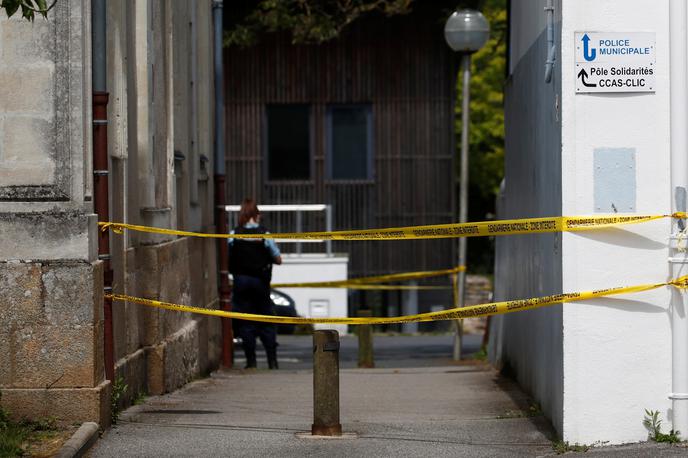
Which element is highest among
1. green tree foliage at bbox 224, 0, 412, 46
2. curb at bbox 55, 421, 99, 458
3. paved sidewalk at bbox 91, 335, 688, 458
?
green tree foliage at bbox 224, 0, 412, 46

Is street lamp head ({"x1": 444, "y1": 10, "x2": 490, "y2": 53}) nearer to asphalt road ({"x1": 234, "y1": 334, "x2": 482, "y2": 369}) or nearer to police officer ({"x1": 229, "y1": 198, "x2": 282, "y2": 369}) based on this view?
police officer ({"x1": 229, "y1": 198, "x2": 282, "y2": 369})

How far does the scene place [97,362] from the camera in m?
8.26

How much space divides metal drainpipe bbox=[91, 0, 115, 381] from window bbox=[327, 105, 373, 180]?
19941mm

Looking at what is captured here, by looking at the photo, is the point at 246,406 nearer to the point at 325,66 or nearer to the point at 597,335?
the point at 597,335

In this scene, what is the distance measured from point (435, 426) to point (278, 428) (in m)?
1.01

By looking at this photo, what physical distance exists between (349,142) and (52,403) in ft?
68.0

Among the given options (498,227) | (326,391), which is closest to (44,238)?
(326,391)

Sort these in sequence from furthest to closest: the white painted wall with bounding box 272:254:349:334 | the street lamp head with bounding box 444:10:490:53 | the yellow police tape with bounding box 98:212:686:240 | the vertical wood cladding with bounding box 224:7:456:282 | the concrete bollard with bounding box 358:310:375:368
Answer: the vertical wood cladding with bounding box 224:7:456:282, the white painted wall with bounding box 272:254:349:334, the street lamp head with bounding box 444:10:490:53, the concrete bollard with bounding box 358:310:375:368, the yellow police tape with bounding box 98:212:686:240

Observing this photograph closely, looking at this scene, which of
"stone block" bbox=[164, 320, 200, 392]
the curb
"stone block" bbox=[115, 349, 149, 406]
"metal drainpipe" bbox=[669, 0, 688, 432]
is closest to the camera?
the curb

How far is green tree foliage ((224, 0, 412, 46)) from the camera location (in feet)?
83.0

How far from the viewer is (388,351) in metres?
20.7

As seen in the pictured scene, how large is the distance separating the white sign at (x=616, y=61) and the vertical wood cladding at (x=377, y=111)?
20.4 metres

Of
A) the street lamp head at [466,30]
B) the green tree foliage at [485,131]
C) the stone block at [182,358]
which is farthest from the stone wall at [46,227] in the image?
the green tree foliage at [485,131]

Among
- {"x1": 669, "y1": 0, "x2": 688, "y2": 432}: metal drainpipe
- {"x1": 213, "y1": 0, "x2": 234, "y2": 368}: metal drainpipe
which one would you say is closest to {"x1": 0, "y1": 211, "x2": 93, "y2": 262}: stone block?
{"x1": 669, "y1": 0, "x2": 688, "y2": 432}: metal drainpipe
